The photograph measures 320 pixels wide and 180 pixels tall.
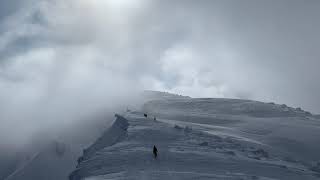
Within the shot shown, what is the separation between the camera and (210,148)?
51.1 meters

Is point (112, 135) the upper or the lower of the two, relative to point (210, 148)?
upper

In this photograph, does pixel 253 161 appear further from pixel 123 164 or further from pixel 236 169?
pixel 123 164

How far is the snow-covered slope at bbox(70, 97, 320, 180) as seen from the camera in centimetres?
4169

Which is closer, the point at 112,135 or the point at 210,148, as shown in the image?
the point at 210,148

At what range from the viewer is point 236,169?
1681 inches

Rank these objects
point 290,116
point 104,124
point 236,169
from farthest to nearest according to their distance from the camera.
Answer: point 104,124 → point 290,116 → point 236,169

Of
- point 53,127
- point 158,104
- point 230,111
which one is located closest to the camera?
point 230,111

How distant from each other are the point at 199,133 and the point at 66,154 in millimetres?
32605

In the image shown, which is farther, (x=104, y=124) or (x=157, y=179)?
(x=104, y=124)

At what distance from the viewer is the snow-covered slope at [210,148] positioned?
41688mm

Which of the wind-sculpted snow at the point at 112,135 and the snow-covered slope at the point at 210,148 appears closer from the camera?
the snow-covered slope at the point at 210,148

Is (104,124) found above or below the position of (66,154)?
above

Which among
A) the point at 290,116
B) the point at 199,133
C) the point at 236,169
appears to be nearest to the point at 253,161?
the point at 236,169

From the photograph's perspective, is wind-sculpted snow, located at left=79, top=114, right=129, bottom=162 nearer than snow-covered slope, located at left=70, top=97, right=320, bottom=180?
No
